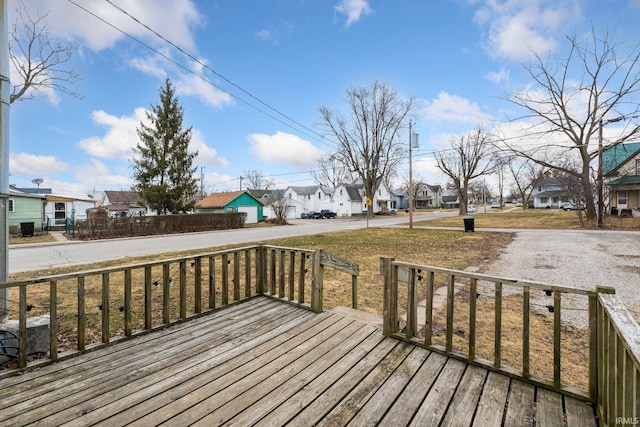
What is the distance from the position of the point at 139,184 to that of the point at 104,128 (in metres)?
4.72

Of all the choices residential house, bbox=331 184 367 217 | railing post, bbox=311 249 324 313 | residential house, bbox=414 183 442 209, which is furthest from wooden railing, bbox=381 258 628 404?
residential house, bbox=414 183 442 209

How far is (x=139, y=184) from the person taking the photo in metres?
20.8

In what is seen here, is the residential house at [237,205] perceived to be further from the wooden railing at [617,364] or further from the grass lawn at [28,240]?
the wooden railing at [617,364]

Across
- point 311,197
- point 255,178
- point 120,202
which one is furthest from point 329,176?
point 120,202

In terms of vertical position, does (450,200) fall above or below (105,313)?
above

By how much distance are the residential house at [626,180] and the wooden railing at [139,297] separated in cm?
2842

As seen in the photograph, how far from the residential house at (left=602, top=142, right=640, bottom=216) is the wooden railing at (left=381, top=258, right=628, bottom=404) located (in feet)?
89.0

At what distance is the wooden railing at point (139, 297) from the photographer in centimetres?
271

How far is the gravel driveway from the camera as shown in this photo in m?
5.00

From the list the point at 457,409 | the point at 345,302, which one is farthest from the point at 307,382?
the point at 345,302

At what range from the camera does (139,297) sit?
5.11 metres

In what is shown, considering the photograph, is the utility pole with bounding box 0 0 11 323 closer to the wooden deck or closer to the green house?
the wooden deck

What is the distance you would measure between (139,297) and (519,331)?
589 cm

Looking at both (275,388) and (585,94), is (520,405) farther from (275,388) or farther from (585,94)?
(585,94)
